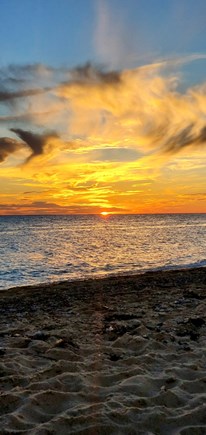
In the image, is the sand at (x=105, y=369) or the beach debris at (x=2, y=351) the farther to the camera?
the beach debris at (x=2, y=351)

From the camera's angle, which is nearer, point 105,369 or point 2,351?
point 105,369

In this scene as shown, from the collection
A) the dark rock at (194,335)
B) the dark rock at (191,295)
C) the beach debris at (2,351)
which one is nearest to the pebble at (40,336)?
the beach debris at (2,351)

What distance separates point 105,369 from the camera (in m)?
6.14

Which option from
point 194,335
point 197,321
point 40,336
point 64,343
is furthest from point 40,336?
point 197,321

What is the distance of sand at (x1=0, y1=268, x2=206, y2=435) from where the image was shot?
4.54 metres

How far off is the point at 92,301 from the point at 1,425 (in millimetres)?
8460

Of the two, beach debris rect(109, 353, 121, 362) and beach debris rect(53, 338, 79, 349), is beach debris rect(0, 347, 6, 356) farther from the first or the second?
beach debris rect(109, 353, 121, 362)

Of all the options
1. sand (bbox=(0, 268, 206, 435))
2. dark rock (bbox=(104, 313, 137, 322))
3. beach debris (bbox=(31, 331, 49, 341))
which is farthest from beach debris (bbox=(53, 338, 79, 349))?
dark rock (bbox=(104, 313, 137, 322))

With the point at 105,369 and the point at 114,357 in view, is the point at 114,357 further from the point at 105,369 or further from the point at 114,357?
the point at 105,369

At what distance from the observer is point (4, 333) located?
849cm

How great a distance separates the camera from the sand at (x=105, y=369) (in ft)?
14.9

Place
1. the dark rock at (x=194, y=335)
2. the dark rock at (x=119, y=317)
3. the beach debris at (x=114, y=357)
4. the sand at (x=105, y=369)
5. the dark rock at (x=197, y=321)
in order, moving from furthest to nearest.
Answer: the dark rock at (x=119, y=317)
the dark rock at (x=197, y=321)
the dark rock at (x=194, y=335)
the beach debris at (x=114, y=357)
the sand at (x=105, y=369)

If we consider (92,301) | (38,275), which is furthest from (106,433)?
(38,275)

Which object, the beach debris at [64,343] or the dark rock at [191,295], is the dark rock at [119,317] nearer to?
the beach debris at [64,343]
